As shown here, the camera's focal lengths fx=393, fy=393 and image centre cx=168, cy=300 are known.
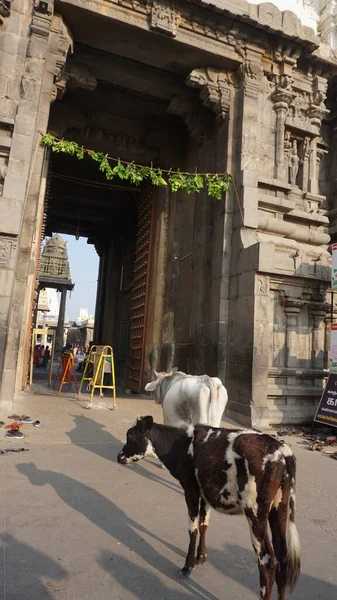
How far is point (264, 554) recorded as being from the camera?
8.04ft

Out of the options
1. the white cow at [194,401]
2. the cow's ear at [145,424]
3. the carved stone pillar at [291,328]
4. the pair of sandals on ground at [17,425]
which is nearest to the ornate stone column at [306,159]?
the carved stone pillar at [291,328]

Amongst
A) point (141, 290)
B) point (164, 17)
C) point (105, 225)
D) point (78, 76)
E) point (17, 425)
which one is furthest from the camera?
point (105, 225)

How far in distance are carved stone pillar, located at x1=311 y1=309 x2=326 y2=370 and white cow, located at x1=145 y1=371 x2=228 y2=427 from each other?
445 cm

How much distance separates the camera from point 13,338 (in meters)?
7.88

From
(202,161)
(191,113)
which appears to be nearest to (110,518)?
(202,161)

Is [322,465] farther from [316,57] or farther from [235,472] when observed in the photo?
[316,57]

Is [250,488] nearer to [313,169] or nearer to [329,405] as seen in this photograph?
[329,405]

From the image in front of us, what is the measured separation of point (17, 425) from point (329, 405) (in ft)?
18.9

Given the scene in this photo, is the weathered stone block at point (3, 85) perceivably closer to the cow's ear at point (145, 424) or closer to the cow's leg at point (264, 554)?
the cow's ear at point (145, 424)

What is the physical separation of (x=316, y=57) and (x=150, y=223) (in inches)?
260

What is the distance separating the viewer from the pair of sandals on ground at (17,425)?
5.88m

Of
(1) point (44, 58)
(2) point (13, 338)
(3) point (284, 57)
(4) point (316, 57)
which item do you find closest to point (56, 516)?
(2) point (13, 338)

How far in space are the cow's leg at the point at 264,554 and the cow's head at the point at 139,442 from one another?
1.07m

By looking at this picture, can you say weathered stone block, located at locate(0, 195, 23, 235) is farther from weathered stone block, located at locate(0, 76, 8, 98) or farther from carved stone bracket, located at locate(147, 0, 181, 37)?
carved stone bracket, located at locate(147, 0, 181, 37)
